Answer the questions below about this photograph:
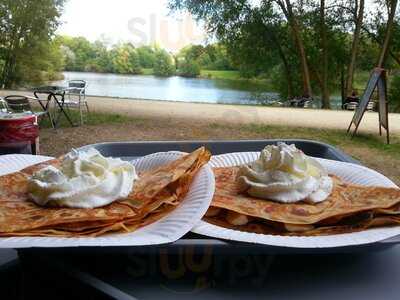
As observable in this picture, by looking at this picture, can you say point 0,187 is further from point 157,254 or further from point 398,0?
point 398,0

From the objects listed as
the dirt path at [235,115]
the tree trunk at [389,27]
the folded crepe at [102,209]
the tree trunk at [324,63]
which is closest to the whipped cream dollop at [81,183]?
the folded crepe at [102,209]

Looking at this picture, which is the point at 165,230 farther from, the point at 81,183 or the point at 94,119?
the point at 94,119

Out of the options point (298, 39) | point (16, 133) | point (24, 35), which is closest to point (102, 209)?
point (16, 133)

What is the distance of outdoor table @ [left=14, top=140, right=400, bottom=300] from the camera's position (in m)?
0.42

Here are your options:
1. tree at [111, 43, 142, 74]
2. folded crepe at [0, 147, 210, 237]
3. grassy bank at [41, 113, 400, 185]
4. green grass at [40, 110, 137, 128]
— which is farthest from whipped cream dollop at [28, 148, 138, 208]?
green grass at [40, 110, 137, 128]

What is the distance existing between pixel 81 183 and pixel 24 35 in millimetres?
8244

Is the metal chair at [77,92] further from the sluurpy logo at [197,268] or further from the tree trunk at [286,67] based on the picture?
the tree trunk at [286,67]

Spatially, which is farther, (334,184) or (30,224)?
(334,184)

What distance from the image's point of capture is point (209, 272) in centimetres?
44

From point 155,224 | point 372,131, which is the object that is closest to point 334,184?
point 155,224

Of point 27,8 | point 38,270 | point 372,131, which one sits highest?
point 27,8

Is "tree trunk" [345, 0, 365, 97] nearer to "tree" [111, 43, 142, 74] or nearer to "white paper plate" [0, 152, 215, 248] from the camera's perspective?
"tree" [111, 43, 142, 74]

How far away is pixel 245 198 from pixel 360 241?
164 mm

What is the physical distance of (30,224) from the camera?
0.45m
